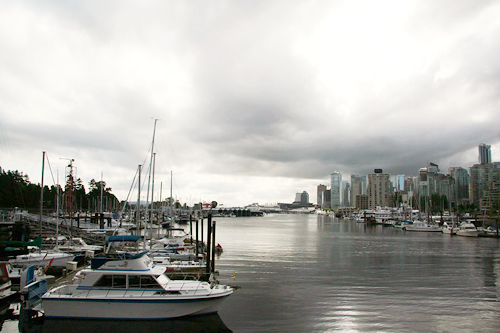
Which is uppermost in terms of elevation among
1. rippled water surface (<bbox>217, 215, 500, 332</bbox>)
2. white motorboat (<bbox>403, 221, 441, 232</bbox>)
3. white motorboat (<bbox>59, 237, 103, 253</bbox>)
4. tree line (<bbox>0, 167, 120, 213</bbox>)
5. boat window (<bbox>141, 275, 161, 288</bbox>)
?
tree line (<bbox>0, 167, 120, 213</bbox>)

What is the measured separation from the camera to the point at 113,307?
747 inches

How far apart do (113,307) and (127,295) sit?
3.08ft

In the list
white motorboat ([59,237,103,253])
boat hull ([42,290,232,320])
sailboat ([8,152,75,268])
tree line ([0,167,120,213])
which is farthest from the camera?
tree line ([0,167,120,213])

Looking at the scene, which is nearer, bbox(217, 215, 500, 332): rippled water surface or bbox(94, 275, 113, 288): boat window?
bbox(94, 275, 113, 288): boat window

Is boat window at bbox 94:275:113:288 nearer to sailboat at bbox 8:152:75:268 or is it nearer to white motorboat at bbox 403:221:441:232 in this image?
sailboat at bbox 8:152:75:268

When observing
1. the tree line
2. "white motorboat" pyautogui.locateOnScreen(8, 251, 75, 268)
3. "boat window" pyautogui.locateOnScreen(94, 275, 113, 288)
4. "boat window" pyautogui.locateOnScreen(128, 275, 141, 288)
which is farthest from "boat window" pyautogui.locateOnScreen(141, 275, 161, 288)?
the tree line

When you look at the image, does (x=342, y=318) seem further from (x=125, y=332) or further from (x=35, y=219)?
(x=35, y=219)

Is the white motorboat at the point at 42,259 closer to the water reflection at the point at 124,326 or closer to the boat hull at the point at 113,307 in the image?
the water reflection at the point at 124,326

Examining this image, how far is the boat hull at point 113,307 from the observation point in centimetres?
1895

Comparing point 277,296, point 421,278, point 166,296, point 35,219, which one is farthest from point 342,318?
point 35,219

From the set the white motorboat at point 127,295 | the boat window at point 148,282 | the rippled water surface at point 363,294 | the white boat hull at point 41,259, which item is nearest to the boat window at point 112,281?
the white motorboat at point 127,295

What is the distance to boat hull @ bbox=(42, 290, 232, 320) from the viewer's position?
1895cm

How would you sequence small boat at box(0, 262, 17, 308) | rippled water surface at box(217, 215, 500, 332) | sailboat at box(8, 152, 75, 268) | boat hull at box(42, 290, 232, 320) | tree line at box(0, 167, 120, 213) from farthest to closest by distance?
tree line at box(0, 167, 120, 213) < sailboat at box(8, 152, 75, 268) < small boat at box(0, 262, 17, 308) < rippled water surface at box(217, 215, 500, 332) < boat hull at box(42, 290, 232, 320)

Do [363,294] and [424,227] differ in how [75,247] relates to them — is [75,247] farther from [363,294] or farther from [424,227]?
[424,227]
